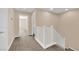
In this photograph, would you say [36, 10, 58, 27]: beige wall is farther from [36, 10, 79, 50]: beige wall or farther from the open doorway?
the open doorway

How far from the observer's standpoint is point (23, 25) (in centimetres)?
174

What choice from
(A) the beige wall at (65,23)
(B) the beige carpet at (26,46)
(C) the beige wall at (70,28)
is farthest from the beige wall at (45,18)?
(B) the beige carpet at (26,46)

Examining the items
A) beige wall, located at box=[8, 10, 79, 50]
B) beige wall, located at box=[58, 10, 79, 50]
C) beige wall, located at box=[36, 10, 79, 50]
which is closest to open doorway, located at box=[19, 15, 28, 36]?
beige wall, located at box=[8, 10, 79, 50]

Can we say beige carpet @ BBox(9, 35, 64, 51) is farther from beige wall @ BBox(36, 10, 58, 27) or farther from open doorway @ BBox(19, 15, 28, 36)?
beige wall @ BBox(36, 10, 58, 27)

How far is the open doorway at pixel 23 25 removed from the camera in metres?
1.71

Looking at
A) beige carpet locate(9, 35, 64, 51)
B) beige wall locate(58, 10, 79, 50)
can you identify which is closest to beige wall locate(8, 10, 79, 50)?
beige wall locate(58, 10, 79, 50)

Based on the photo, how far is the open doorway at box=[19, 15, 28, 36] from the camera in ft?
5.61

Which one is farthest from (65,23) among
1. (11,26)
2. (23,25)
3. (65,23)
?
(11,26)

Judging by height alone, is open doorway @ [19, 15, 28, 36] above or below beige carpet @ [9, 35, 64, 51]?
above

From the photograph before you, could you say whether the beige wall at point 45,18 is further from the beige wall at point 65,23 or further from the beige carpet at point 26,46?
the beige carpet at point 26,46

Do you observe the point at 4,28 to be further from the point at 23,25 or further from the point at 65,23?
the point at 65,23
